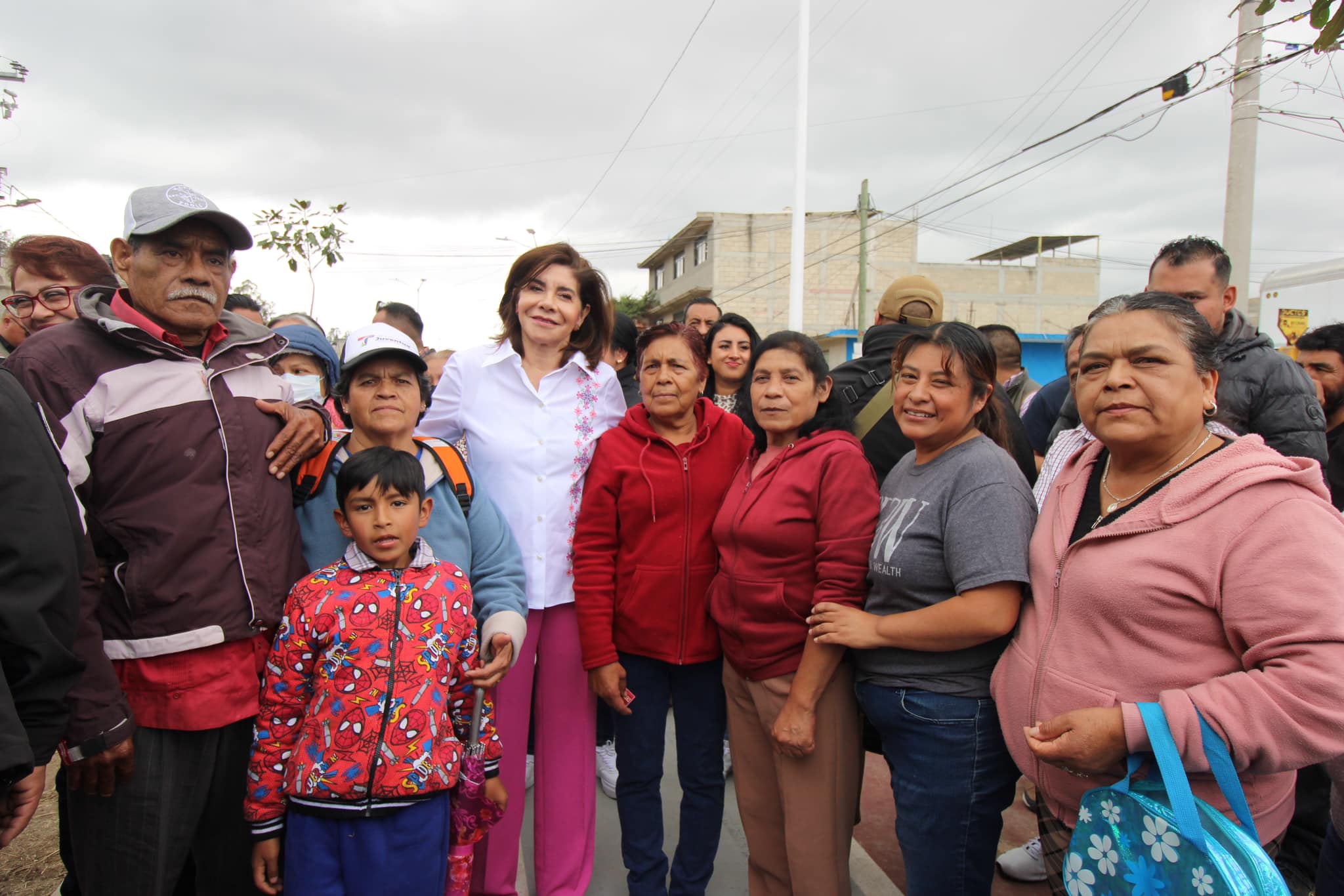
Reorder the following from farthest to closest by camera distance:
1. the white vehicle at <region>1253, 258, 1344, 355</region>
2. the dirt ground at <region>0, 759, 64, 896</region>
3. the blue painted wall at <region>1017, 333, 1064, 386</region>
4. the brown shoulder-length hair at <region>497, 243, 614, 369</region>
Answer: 1. the blue painted wall at <region>1017, 333, 1064, 386</region>
2. the white vehicle at <region>1253, 258, 1344, 355</region>
3. the dirt ground at <region>0, 759, 64, 896</region>
4. the brown shoulder-length hair at <region>497, 243, 614, 369</region>

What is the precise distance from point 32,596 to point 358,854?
1.07 metres

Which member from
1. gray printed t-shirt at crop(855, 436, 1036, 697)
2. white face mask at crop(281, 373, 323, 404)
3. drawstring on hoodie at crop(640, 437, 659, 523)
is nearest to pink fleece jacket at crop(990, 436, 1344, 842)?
gray printed t-shirt at crop(855, 436, 1036, 697)

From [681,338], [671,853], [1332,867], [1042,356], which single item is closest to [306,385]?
[681,338]

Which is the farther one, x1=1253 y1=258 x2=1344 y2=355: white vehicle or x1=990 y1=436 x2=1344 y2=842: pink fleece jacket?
x1=1253 y1=258 x2=1344 y2=355: white vehicle

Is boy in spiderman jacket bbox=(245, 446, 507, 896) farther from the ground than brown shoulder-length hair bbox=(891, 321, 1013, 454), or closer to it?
closer to it

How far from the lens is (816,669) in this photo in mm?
2215

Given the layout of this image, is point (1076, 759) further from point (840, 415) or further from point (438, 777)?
point (438, 777)

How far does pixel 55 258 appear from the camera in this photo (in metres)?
2.74

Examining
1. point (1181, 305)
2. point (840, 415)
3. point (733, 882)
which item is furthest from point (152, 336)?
point (733, 882)

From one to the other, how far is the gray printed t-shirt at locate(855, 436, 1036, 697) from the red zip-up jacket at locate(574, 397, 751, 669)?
0.61 m

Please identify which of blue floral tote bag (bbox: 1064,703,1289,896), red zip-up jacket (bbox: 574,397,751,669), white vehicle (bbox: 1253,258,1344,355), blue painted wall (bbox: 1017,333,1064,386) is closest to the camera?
blue floral tote bag (bbox: 1064,703,1289,896)

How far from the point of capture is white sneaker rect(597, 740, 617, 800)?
3824mm

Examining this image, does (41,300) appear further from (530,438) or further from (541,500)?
(541,500)

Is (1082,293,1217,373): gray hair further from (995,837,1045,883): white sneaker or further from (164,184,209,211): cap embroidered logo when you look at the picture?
(164,184,209,211): cap embroidered logo
